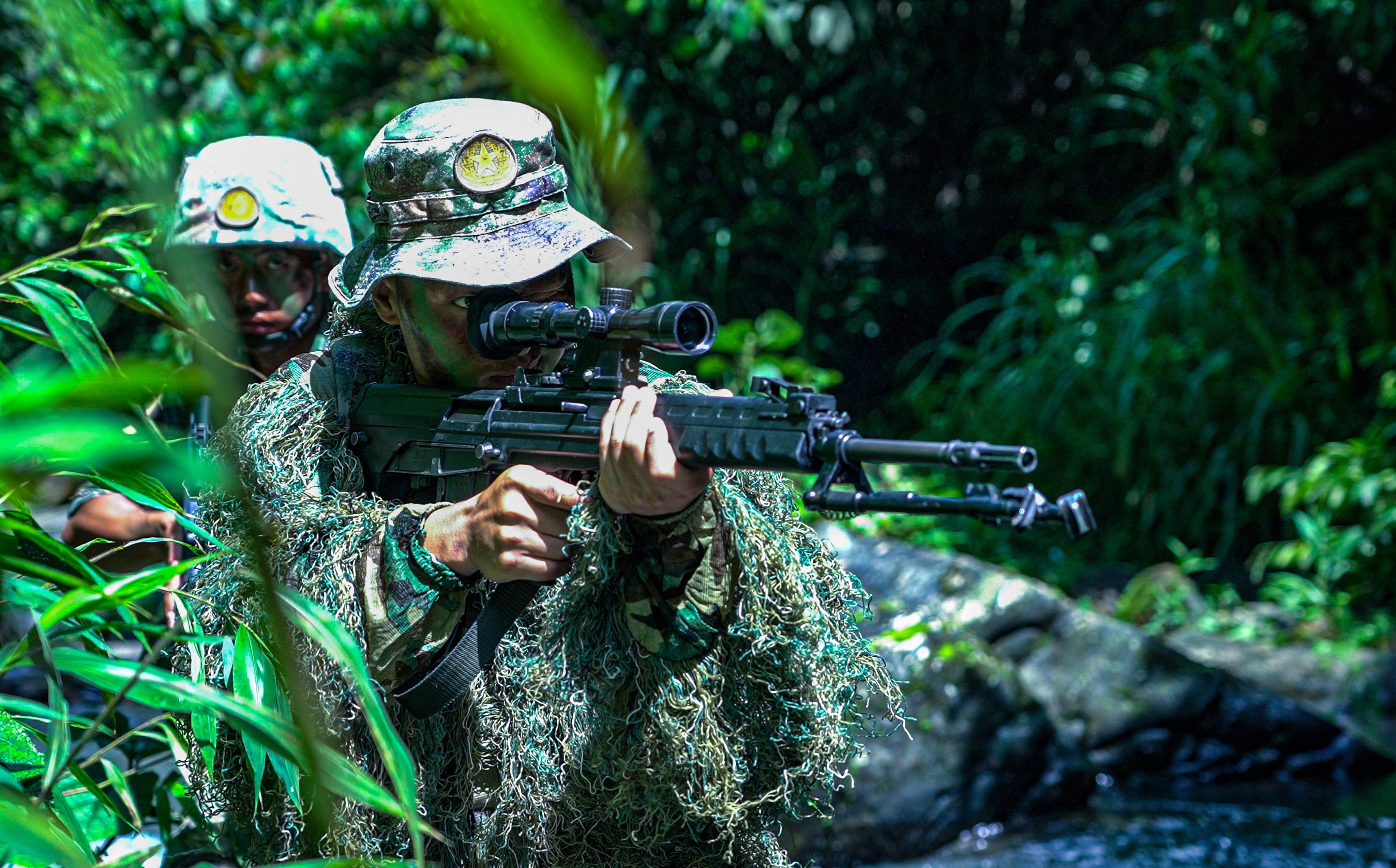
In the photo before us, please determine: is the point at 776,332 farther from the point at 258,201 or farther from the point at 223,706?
the point at 223,706

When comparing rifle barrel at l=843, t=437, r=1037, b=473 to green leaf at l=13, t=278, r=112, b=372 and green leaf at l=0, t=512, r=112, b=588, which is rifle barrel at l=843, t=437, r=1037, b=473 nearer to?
green leaf at l=0, t=512, r=112, b=588

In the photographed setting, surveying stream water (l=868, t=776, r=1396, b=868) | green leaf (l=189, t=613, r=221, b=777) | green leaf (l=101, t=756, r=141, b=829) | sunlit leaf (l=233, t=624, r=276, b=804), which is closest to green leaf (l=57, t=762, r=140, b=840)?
green leaf (l=101, t=756, r=141, b=829)

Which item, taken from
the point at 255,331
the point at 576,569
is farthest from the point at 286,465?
the point at 255,331

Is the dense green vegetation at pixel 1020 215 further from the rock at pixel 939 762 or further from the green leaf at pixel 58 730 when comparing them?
the green leaf at pixel 58 730

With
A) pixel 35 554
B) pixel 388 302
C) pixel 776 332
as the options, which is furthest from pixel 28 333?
pixel 776 332

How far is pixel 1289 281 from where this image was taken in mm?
6336

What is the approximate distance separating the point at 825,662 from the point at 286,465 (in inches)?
31.8

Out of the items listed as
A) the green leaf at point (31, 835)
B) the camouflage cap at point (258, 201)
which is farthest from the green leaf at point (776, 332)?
the green leaf at point (31, 835)

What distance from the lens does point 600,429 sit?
5.40 ft

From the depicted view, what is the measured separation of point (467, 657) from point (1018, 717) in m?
2.92

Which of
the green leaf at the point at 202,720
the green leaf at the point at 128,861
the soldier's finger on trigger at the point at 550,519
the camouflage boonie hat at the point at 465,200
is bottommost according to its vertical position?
the green leaf at the point at 202,720

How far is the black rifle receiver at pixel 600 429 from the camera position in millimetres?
1331

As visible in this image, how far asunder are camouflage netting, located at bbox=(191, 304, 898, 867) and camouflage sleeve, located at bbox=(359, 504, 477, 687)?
25 mm

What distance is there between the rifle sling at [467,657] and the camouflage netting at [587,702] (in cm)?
3
